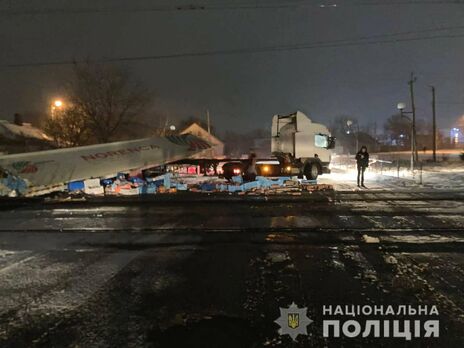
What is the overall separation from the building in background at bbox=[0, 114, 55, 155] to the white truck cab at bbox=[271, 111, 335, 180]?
28695mm

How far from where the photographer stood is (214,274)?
20.2 ft

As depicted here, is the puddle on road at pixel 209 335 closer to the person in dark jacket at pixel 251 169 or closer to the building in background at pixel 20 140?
the person in dark jacket at pixel 251 169

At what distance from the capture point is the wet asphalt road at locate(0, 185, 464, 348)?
424cm

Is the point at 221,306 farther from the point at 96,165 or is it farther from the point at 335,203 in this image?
the point at 96,165

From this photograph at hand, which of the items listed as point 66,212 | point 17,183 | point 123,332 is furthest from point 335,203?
point 17,183

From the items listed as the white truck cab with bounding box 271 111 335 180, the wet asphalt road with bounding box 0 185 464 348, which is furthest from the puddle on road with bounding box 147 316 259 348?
the white truck cab with bounding box 271 111 335 180

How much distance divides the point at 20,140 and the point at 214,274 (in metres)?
49.3

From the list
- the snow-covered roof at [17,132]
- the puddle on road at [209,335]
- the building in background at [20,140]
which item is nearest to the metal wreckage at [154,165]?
the puddle on road at [209,335]

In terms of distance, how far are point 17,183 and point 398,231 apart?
1432cm

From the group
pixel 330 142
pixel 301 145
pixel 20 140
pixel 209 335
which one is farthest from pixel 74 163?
pixel 20 140

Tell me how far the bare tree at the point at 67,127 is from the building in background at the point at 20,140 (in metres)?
1.49

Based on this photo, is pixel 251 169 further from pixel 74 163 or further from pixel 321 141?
pixel 74 163

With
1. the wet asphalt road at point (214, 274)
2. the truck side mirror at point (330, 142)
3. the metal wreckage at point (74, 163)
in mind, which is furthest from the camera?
the truck side mirror at point (330, 142)

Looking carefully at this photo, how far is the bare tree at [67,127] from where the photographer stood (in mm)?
→ 43984
